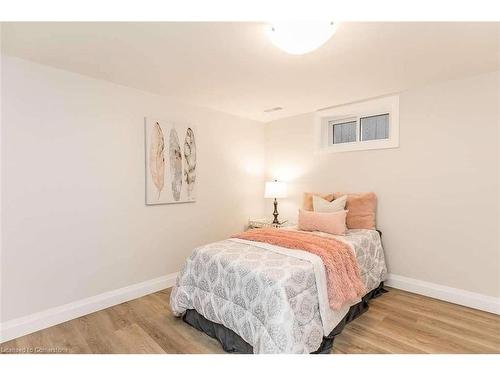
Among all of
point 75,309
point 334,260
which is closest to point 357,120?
point 334,260

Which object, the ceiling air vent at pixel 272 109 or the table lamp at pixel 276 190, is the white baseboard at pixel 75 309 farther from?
the ceiling air vent at pixel 272 109

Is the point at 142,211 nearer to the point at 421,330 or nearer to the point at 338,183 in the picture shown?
the point at 338,183

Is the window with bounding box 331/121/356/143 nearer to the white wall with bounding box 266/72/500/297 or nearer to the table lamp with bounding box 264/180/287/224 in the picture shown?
the white wall with bounding box 266/72/500/297

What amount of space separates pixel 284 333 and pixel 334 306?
0.50 m

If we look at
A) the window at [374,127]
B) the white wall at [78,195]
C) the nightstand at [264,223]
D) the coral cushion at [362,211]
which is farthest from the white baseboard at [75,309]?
the window at [374,127]

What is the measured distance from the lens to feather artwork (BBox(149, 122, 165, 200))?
9.77 feet

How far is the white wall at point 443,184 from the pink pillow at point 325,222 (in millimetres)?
633

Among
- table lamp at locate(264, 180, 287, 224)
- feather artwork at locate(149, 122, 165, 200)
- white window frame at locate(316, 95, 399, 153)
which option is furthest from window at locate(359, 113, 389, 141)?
feather artwork at locate(149, 122, 165, 200)

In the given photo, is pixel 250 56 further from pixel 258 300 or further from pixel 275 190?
pixel 275 190

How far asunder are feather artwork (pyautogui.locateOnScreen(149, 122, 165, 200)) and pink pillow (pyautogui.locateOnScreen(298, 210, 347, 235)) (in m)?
1.68

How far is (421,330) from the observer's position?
2.16 metres
